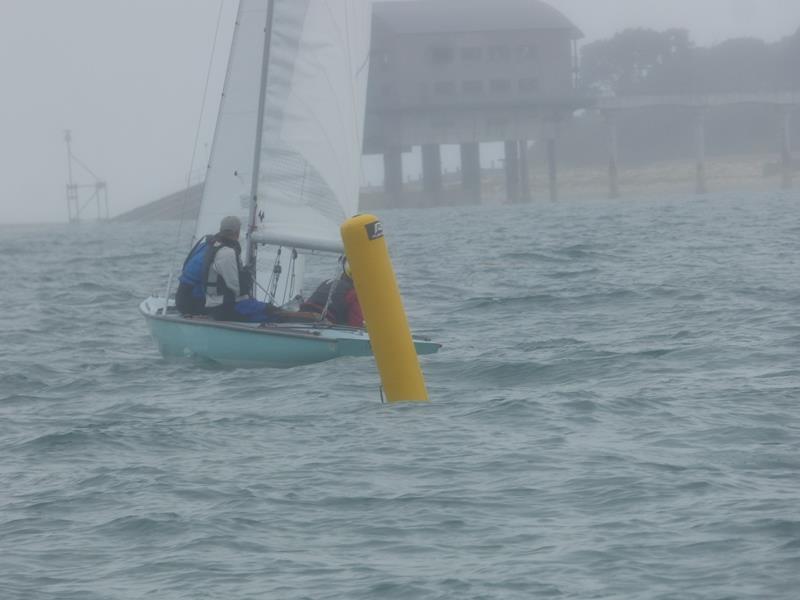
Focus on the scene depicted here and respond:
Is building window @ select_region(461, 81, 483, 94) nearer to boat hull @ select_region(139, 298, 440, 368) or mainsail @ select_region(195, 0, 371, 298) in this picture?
mainsail @ select_region(195, 0, 371, 298)

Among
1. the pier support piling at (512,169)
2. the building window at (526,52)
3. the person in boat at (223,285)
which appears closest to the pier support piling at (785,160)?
the pier support piling at (512,169)

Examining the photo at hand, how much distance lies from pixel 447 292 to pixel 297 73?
7299mm

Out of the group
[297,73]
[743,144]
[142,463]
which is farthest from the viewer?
[743,144]

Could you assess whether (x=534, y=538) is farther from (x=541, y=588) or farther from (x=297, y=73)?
(x=297, y=73)

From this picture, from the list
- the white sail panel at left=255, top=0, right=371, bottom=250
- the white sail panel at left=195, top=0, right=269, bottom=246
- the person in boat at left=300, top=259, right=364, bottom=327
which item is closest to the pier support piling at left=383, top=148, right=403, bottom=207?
the white sail panel at left=195, top=0, right=269, bottom=246

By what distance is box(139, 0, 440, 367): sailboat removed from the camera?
1275 cm

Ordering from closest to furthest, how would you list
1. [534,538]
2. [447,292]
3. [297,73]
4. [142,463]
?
[534,538] → [142,463] → [297,73] → [447,292]

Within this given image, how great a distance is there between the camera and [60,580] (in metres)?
6.44

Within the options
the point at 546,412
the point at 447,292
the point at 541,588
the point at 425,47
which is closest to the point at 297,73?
the point at 546,412

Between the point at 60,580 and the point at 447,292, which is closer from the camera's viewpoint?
the point at 60,580

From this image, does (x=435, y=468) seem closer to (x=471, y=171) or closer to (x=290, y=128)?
(x=290, y=128)

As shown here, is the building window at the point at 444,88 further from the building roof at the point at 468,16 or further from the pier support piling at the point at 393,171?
the pier support piling at the point at 393,171

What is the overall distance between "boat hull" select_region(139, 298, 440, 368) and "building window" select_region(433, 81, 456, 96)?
6987cm

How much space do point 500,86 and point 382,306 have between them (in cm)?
7390
